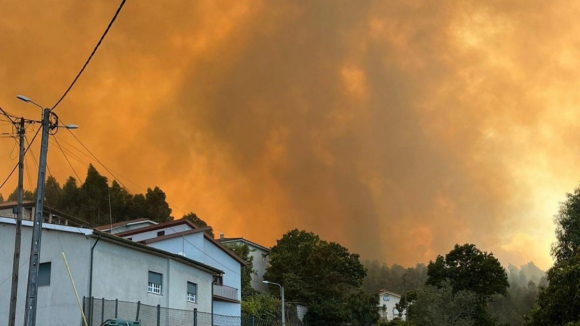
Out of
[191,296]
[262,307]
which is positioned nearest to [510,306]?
[262,307]

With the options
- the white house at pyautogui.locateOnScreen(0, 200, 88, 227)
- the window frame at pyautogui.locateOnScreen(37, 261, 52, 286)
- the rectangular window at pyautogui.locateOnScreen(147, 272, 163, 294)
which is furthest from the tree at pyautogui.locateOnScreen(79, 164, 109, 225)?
the window frame at pyautogui.locateOnScreen(37, 261, 52, 286)

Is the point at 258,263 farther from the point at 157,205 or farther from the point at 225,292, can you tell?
the point at 225,292

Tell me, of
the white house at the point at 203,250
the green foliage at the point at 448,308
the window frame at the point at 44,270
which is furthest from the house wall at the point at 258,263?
the window frame at the point at 44,270

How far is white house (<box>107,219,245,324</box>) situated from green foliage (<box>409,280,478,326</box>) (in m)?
23.3

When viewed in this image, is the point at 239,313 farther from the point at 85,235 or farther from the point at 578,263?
the point at 578,263

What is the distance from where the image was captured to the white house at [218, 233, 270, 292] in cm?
7981

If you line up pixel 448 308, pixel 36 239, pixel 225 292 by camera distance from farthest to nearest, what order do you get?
pixel 448 308, pixel 225 292, pixel 36 239

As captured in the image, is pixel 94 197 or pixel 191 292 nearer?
pixel 191 292

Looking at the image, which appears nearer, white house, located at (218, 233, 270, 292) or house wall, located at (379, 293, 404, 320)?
white house, located at (218, 233, 270, 292)

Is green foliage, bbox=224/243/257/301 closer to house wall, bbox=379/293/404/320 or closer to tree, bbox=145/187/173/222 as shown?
tree, bbox=145/187/173/222

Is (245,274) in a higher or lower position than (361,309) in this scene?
higher

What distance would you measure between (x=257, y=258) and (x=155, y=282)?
5332 centimetres

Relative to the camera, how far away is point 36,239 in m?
20.2

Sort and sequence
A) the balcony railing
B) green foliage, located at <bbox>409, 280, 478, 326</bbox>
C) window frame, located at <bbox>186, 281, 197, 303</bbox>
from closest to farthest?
window frame, located at <bbox>186, 281, 197, 303</bbox>, the balcony railing, green foliage, located at <bbox>409, 280, 478, 326</bbox>
